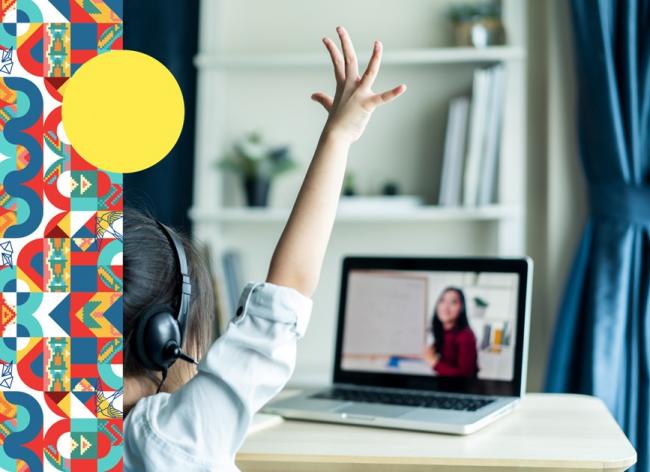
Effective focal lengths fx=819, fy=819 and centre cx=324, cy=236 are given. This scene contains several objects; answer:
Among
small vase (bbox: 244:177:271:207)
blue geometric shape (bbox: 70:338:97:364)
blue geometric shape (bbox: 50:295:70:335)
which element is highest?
small vase (bbox: 244:177:271:207)

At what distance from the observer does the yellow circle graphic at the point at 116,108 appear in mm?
520

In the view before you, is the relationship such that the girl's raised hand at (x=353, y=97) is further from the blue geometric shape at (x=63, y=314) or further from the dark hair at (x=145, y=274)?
the blue geometric shape at (x=63, y=314)

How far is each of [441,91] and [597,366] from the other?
870 mm

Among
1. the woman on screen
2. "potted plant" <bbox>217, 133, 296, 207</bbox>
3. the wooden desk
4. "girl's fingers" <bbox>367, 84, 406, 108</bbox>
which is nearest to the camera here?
"girl's fingers" <bbox>367, 84, 406, 108</bbox>

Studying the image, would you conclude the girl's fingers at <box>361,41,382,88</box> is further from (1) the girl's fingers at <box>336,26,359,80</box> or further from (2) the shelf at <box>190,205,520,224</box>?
(2) the shelf at <box>190,205,520,224</box>

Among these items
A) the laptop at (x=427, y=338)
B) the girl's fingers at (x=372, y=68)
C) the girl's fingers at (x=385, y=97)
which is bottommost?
the laptop at (x=427, y=338)

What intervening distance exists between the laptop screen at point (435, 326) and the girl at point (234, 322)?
598mm

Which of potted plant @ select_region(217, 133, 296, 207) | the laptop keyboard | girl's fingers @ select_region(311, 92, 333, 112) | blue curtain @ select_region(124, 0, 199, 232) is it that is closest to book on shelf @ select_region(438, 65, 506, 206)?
potted plant @ select_region(217, 133, 296, 207)

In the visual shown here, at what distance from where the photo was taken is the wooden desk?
3.22ft

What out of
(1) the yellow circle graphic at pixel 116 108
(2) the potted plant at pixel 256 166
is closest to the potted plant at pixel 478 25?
(2) the potted plant at pixel 256 166

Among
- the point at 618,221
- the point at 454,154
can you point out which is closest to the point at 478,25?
the point at 454,154

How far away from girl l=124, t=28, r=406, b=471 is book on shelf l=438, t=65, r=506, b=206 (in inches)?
51.3

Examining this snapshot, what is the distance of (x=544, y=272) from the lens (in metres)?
2.24

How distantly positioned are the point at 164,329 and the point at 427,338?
71cm
